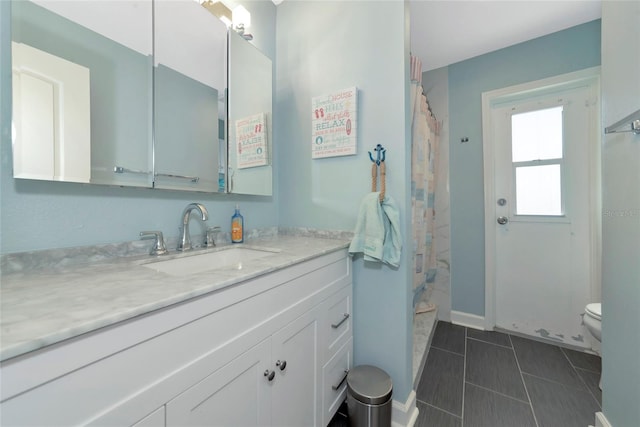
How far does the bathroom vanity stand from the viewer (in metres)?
0.40

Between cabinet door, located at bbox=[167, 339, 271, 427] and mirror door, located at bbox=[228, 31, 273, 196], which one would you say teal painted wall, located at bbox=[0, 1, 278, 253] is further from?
cabinet door, located at bbox=[167, 339, 271, 427]

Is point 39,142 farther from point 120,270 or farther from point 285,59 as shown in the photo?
point 285,59

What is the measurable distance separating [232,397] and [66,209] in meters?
0.83

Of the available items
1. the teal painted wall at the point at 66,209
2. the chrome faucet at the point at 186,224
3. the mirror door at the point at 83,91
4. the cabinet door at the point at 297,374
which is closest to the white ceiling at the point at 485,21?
the mirror door at the point at 83,91

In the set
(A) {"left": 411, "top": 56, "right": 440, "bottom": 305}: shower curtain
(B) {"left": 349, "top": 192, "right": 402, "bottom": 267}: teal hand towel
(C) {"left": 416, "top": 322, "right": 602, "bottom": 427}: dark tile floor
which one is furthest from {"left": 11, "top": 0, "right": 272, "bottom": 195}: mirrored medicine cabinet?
(C) {"left": 416, "top": 322, "right": 602, "bottom": 427}: dark tile floor

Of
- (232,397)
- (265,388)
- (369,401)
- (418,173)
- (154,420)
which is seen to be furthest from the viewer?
(418,173)

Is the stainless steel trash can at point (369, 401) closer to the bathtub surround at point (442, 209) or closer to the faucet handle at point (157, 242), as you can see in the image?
the faucet handle at point (157, 242)

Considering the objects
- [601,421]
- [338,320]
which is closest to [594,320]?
[601,421]

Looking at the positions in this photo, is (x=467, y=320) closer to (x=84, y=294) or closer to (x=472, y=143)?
(x=472, y=143)

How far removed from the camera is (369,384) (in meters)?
1.18

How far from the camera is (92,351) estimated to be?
17.3 inches

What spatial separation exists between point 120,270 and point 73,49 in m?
0.78

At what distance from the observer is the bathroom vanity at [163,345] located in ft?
1.31

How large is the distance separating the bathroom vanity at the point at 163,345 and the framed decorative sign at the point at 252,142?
745 mm
